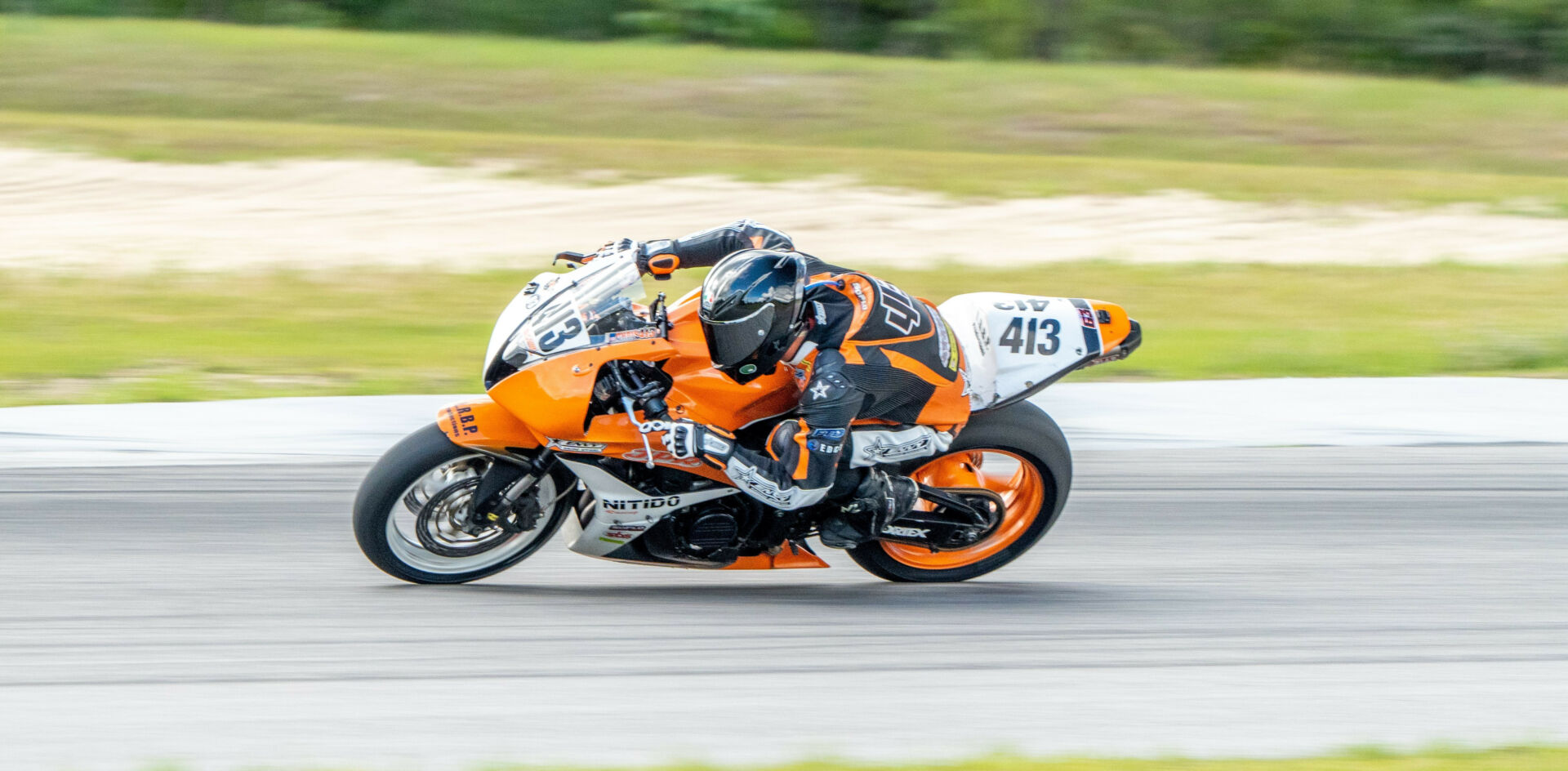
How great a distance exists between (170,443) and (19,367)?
207 cm

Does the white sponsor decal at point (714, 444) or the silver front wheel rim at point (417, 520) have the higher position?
the white sponsor decal at point (714, 444)

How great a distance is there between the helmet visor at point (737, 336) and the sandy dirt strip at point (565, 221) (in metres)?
7.51

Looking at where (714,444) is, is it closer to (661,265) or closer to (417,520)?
(661,265)

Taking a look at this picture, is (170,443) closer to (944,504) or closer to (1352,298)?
(944,504)

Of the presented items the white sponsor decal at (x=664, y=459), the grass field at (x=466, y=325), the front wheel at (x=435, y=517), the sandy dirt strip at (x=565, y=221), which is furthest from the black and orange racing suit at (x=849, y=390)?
the sandy dirt strip at (x=565, y=221)

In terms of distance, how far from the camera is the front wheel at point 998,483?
5.55 meters

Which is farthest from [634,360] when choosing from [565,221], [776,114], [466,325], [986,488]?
[776,114]

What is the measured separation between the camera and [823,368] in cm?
507

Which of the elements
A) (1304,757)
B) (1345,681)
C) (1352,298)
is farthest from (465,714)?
(1352,298)

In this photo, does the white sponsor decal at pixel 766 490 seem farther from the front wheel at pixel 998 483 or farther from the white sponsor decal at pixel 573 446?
the front wheel at pixel 998 483

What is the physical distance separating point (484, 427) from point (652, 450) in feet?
1.95

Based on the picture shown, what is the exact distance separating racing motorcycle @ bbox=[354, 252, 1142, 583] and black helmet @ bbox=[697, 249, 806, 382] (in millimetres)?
200

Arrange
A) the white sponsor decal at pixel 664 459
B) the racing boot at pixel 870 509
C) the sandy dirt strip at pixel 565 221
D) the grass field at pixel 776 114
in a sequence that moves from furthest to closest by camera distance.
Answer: the grass field at pixel 776 114 < the sandy dirt strip at pixel 565 221 < the racing boot at pixel 870 509 < the white sponsor decal at pixel 664 459

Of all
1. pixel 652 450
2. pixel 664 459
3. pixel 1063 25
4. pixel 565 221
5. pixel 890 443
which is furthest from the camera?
pixel 1063 25
